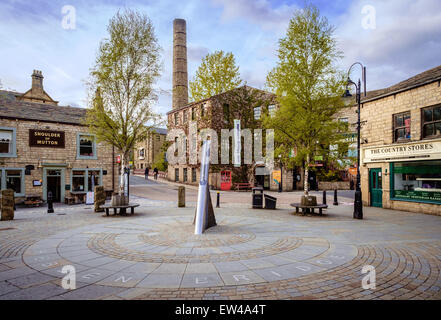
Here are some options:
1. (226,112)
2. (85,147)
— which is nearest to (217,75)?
(226,112)

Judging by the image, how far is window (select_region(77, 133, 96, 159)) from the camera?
2059cm

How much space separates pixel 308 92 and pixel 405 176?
23.9 ft

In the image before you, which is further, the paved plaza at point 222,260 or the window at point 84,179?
the window at point 84,179

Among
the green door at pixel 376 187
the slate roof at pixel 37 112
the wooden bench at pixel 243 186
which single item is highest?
the slate roof at pixel 37 112

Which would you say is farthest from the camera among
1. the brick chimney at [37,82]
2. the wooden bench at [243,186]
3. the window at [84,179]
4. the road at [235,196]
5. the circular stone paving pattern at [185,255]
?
the brick chimney at [37,82]

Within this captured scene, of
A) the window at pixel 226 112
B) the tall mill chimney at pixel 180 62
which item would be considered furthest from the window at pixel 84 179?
the tall mill chimney at pixel 180 62

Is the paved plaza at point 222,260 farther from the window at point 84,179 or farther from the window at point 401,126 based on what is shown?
the window at point 84,179

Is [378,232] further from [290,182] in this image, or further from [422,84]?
[290,182]

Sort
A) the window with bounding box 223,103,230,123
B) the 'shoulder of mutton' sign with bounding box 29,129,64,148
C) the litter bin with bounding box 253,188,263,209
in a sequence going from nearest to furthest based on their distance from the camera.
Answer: the litter bin with bounding box 253,188,263,209
the 'shoulder of mutton' sign with bounding box 29,129,64,148
the window with bounding box 223,103,230,123

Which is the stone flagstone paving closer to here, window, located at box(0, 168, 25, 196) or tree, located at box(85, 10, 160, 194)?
tree, located at box(85, 10, 160, 194)

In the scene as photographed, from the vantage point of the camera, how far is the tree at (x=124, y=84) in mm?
13812

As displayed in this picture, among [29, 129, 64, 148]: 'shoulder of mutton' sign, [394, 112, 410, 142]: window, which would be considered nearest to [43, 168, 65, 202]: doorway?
[29, 129, 64, 148]: 'shoulder of mutton' sign

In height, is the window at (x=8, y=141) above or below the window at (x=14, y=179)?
above

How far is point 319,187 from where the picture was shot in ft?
106
